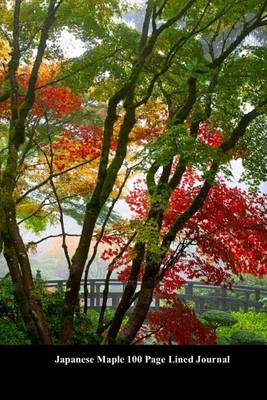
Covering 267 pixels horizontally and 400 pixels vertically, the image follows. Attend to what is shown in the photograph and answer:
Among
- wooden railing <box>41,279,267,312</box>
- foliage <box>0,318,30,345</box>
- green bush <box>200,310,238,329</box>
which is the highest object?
wooden railing <box>41,279,267,312</box>

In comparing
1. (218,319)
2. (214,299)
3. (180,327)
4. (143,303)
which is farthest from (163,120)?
(214,299)

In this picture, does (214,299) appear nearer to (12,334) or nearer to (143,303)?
(143,303)

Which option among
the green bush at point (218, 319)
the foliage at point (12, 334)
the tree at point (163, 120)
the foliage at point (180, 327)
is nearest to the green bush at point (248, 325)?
the green bush at point (218, 319)

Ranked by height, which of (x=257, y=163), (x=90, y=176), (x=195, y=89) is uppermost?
(x=90, y=176)

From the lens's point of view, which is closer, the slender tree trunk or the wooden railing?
the slender tree trunk

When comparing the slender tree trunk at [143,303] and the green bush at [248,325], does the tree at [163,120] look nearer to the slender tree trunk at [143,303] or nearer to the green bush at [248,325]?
the slender tree trunk at [143,303]

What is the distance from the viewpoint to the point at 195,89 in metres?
7.13

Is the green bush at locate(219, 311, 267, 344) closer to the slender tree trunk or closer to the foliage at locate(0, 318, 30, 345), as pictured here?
the slender tree trunk

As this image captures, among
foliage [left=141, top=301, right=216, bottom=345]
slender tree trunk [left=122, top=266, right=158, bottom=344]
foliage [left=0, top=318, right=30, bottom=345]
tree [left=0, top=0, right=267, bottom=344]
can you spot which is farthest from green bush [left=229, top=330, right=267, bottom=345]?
foliage [left=0, top=318, right=30, bottom=345]

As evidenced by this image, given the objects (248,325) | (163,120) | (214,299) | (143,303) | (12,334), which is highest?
(163,120)

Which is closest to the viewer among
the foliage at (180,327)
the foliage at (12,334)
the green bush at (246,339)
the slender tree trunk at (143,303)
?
the foliage at (12,334)
